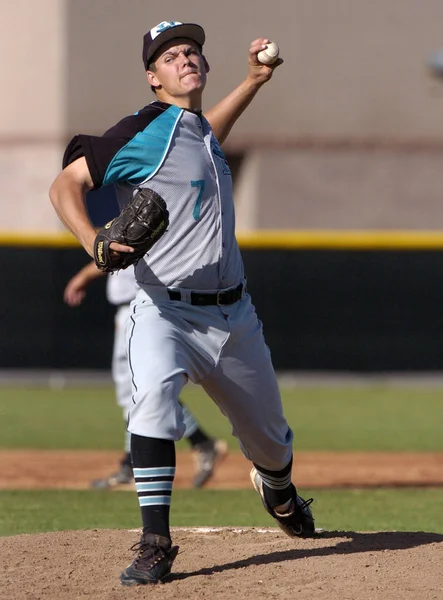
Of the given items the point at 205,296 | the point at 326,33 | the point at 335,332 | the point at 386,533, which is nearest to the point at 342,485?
the point at 386,533

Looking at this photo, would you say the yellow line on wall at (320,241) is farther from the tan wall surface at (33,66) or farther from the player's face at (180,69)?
the player's face at (180,69)

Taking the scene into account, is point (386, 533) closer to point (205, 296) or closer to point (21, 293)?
point (205, 296)

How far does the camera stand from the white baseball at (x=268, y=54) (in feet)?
15.1

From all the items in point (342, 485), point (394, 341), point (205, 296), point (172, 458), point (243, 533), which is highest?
point (205, 296)

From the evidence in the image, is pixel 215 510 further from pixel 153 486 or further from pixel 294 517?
pixel 153 486

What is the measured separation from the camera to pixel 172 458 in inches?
155

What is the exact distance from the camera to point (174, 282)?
13.3ft

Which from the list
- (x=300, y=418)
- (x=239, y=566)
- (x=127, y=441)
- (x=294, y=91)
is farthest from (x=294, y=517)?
(x=294, y=91)

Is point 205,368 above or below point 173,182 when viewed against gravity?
below

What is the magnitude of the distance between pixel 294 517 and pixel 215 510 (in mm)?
1627

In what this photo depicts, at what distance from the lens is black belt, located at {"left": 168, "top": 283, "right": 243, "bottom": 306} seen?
13.4 ft

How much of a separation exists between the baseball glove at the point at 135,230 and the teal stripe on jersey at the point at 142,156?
0.20 meters

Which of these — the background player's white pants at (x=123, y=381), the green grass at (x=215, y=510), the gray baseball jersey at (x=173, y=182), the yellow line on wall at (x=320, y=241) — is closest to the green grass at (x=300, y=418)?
the yellow line on wall at (x=320, y=241)

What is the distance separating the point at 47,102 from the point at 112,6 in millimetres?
1746
